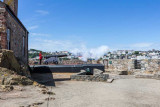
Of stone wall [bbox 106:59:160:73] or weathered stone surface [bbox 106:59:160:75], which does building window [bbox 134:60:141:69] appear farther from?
weathered stone surface [bbox 106:59:160:75]

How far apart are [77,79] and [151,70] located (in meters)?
10.6

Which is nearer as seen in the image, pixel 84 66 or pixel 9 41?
pixel 9 41

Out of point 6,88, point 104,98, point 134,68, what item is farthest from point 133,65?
point 6,88

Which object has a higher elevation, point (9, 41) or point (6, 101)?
point (9, 41)

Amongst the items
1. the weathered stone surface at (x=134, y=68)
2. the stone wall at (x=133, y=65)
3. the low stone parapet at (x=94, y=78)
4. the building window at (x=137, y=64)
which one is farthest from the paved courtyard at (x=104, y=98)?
the building window at (x=137, y=64)

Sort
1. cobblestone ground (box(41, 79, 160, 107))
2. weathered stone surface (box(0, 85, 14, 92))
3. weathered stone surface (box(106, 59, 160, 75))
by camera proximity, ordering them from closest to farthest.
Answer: cobblestone ground (box(41, 79, 160, 107)) → weathered stone surface (box(0, 85, 14, 92)) → weathered stone surface (box(106, 59, 160, 75))

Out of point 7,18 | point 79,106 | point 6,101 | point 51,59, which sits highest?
point 7,18

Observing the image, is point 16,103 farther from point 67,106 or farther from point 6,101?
point 67,106

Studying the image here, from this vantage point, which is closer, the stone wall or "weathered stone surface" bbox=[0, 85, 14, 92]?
"weathered stone surface" bbox=[0, 85, 14, 92]

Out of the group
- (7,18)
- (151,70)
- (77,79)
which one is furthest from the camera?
(151,70)

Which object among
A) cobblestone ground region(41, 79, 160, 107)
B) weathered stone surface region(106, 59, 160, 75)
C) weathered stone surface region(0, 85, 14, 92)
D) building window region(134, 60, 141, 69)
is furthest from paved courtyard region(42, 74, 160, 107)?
building window region(134, 60, 141, 69)

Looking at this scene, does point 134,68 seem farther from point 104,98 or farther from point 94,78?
point 104,98

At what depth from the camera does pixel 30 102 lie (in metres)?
4.95

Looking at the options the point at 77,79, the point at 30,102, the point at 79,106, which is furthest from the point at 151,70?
the point at 30,102
